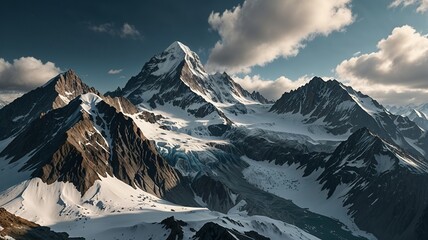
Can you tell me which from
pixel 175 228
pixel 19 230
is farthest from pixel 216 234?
pixel 19 230

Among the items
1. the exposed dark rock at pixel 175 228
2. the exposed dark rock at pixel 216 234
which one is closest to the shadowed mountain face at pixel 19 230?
the exposed dark rock at pixel 175 228

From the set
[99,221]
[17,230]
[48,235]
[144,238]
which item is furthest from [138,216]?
[17,230]

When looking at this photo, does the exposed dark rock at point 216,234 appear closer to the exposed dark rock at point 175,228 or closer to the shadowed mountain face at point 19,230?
the exposed dark rock at point 175,228

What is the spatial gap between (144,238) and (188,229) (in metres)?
16.8

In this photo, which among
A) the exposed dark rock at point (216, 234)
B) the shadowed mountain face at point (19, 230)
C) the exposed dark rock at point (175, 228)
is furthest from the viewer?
the exposed dark rock at point (175, 228)

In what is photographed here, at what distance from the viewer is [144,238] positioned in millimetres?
150875

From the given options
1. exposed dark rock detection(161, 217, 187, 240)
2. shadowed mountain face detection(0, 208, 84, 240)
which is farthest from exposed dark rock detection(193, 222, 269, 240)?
shadowed mountain face detection(0, 208, 84, 240)

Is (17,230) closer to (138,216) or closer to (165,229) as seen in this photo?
(165,229)

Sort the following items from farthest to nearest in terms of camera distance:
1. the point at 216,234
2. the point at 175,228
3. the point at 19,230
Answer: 1. the point at 175,228
2. the point at 216,234
3. the point at 19,230

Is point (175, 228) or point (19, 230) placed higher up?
point (175, 228)

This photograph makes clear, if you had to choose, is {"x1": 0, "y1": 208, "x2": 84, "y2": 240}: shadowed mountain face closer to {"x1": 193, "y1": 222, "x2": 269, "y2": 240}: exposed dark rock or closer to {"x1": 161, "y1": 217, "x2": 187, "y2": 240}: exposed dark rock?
{"x1": 161, "y1": 217, "x2": 187, "y2": 240}: exposed dark rock

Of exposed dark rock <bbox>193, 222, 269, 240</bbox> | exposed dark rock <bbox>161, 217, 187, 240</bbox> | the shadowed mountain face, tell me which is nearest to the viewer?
the shadowed mountain face

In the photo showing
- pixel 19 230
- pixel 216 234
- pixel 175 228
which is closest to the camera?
pixel 19 230

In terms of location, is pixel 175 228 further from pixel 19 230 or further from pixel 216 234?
pixel 19 230
